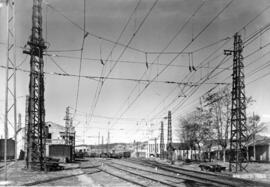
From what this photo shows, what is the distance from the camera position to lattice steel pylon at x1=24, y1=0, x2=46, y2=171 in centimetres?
3241

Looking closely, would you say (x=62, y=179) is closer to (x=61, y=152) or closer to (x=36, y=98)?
(x=36, y=98)

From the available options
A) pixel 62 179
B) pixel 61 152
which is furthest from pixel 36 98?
pixel 61 152

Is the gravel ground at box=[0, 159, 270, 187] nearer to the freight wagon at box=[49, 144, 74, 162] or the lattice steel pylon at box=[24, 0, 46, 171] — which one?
the lattice steel pylon at box=[24, 0, 46, 171]

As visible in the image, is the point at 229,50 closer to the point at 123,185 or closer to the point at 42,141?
the point at 123,185

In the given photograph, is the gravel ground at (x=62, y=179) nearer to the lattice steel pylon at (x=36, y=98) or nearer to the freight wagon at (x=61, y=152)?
the lattice steel pylon at (x=36, y=98)

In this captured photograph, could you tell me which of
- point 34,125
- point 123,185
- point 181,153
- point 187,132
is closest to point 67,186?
point 123,185

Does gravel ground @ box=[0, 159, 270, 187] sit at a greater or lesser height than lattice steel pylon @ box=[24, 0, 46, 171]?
lesser

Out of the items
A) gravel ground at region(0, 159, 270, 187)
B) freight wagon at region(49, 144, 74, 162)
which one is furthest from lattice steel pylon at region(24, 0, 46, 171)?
freight wagon at region(49, 144, 74, 162)

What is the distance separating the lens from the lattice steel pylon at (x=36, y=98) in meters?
32.4

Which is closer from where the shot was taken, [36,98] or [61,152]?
[36,98]

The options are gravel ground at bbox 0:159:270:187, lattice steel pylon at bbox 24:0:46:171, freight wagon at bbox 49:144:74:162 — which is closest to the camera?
gravel ground at bbox 0:159:270:187

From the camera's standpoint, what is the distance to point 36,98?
109 feet

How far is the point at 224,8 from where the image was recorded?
53.2 ft

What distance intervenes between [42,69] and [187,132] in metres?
42.7
